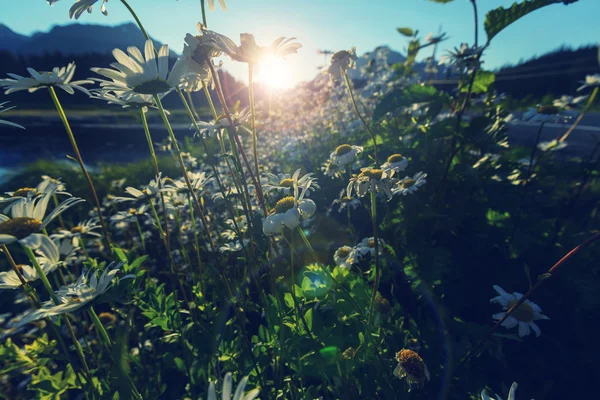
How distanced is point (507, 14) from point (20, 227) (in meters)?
2.44

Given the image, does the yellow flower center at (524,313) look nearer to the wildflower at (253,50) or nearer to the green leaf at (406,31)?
the wildflower at (253,50)

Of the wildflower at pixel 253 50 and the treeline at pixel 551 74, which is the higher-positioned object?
→ the wildflower at pixel 253 50

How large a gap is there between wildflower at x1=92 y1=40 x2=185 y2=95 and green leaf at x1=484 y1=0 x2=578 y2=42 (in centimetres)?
179

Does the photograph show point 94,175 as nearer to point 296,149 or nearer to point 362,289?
point 296,149

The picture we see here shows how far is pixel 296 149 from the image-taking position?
5027mm

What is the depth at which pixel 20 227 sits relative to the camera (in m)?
0.89

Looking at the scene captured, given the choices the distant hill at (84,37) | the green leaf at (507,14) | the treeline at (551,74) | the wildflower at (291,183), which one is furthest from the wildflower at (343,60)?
the distant hill at (84,37)

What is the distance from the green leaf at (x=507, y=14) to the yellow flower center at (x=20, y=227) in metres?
2.36

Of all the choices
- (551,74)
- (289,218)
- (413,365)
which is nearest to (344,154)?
(289,218)

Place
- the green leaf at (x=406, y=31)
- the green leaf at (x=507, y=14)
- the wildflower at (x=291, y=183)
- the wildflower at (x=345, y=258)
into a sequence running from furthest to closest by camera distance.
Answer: the green leaf at (x=406, y=31)
the wildflower at (x=345, y=258)
the green leaf at (x=507, y=14)
the wildflower at (x=291, y=183)

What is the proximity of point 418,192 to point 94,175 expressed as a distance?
19.3 feet

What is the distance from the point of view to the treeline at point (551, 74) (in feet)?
48.7

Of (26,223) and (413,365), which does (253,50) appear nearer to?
(26,223)

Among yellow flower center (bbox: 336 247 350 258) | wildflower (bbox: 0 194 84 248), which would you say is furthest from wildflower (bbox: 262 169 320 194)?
wildflower (bbox: 0 194 84 248)
